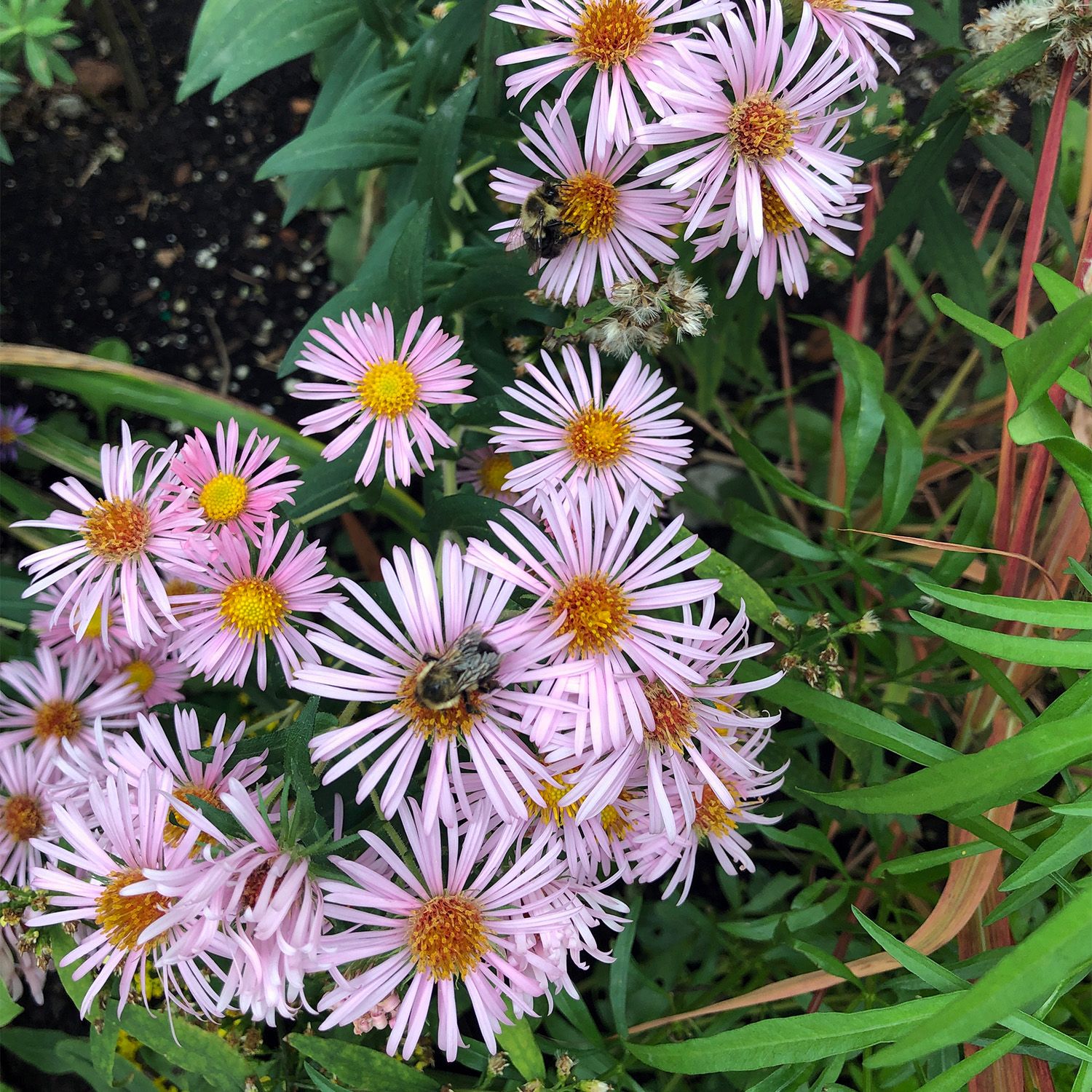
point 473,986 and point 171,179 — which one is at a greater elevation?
point 171,179

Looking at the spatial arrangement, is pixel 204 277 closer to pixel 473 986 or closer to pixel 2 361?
pixel 2 361

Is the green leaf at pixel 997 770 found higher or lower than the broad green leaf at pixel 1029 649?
lower

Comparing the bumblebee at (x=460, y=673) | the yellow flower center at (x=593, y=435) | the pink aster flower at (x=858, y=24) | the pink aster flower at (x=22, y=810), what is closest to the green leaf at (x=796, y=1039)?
the bumblebee at (x=460, y=673)

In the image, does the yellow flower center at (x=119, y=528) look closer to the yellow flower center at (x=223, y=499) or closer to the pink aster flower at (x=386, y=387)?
the yellow flower center at (x=223, y=499)

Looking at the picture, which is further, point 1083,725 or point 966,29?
point 966,29

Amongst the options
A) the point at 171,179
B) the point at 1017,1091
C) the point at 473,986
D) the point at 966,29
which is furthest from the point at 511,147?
the point at 1017,1091

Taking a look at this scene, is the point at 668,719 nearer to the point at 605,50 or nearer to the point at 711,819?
the point at 711,819

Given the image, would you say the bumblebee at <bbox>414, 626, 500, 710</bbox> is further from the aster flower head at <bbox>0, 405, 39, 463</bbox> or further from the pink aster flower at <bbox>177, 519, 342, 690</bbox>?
the aster flower head at <bbox>0, 405, 39, 463</bbox>
